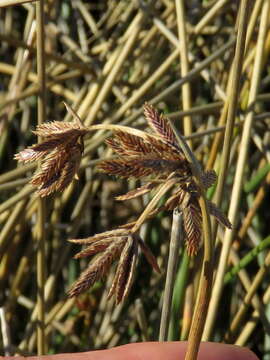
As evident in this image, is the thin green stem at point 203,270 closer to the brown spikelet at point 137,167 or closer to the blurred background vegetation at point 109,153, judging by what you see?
the brown spikelet at point 137,167

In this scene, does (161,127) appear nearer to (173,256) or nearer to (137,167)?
(137,167)

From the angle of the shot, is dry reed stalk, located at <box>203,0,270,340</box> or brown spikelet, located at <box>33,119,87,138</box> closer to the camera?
brown spikelet, located at <box>33,119,87,138</box>

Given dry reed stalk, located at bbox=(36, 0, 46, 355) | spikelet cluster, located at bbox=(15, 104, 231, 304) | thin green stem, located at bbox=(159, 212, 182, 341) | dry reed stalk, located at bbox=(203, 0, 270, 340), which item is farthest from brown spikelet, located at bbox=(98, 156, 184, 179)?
dry reed stalk, located at bbox=(203, 0, 270, 340)

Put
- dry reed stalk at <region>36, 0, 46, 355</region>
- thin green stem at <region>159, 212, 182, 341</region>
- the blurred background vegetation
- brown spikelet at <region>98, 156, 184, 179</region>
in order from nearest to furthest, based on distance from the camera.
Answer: brown spikelet at <region>98, 156, 184, 179</region>
thin green stem at <region>159, 212, 182, 341</region>
dry reed stalk at <region>36, 0, 46, 355</region>
the blurred background vegetation

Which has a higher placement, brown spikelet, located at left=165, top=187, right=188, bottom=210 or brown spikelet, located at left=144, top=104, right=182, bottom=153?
brown spikelet, located at left=144, top=104, right=182, bottom=153

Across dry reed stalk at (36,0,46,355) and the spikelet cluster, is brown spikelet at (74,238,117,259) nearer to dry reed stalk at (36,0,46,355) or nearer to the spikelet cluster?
the spikelet cluster

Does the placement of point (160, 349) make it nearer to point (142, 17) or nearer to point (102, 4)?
point (142, 17)

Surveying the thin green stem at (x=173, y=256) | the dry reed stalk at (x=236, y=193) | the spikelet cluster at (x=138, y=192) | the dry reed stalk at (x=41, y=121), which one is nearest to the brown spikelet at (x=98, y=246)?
the spikelet cluster at (x=138, y=192)

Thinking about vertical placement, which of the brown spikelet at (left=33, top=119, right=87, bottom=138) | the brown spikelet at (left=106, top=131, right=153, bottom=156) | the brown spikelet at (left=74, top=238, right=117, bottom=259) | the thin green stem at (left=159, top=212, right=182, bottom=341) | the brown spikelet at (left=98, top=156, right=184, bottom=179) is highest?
the brown spikelet at (left=33, top=119, right=87, bottom=138)
